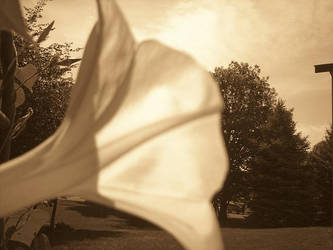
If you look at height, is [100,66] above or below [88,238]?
above

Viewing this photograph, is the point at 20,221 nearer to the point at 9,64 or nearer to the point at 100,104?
the point at 9,64

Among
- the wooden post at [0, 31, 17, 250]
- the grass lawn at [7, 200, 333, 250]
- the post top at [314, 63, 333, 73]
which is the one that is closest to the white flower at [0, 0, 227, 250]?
the wooden post at [0, 31, 17, 250]

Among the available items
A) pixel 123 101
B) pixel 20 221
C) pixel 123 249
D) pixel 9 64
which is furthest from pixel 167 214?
pixel 123 249

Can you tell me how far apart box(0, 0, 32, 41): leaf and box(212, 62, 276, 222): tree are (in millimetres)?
28630

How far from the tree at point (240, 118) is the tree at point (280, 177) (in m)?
1.65

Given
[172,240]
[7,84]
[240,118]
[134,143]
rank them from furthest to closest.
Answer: [240,118], [172,240], [7,84], [134,143]

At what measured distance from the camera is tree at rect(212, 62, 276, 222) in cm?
2928

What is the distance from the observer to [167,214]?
1.65 feet

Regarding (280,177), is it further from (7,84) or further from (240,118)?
(7,84)

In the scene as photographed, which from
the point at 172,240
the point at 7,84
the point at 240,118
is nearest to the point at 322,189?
the point at 240,118

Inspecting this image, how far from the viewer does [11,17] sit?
0.56 m

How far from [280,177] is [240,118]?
549 centimetres

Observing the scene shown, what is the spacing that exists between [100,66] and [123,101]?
6 centimetres

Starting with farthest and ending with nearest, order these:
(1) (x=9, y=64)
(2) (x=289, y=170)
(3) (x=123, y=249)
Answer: (2) (x=289, y=170) < (3) (x=123, y=249) < (1) (x=9, y=64)
